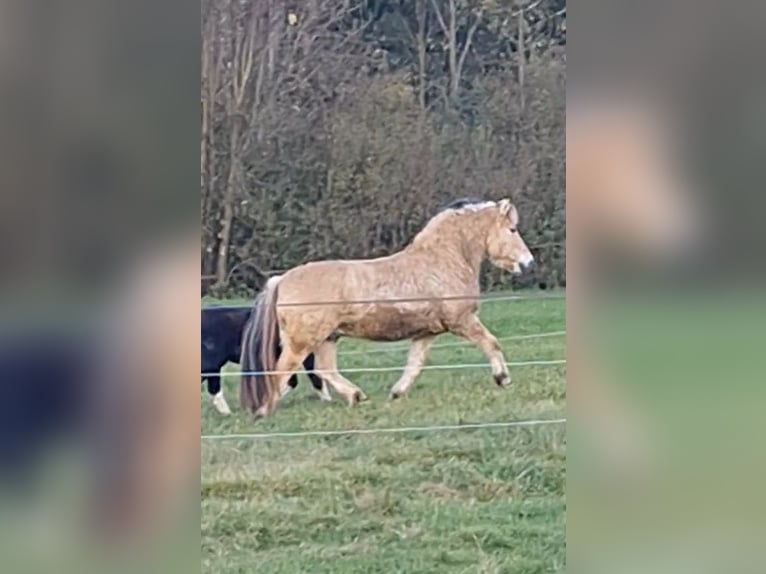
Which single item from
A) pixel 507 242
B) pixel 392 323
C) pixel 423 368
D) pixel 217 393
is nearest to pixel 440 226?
pixel 507 242

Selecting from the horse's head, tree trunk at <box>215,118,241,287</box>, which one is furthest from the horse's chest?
tree trunk at <box>215,118,241,287</box>

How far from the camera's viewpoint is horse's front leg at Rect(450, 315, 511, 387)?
9.24ft

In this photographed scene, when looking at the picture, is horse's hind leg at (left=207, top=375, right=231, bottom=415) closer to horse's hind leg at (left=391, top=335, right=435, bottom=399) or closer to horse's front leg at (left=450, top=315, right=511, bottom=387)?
horse's hind leg at (left=391, top=335, right=435, bottom=399)

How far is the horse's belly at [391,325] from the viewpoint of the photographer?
279cm

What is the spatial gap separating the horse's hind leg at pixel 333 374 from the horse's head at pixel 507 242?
52 cm

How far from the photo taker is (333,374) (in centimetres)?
280

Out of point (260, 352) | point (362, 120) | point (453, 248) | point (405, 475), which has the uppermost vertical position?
point (362, 120)

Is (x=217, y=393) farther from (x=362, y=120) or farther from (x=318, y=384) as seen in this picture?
(x=362, y=120)

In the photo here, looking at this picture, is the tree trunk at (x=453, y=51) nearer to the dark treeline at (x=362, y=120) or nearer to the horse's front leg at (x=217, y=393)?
the dark treeline at (x=362, y=120)

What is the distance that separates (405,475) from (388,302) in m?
0.49
